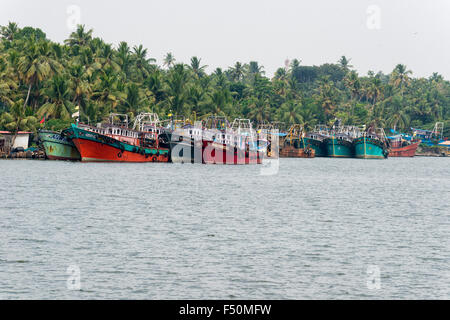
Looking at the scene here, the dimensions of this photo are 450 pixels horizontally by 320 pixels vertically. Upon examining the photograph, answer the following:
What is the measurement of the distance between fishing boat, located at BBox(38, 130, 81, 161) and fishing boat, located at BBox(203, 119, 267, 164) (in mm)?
21395

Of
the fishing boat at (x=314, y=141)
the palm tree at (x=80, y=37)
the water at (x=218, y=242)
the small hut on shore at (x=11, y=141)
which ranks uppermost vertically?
the palm tree at (x=80, y=37)

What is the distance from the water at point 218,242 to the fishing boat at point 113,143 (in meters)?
27.7

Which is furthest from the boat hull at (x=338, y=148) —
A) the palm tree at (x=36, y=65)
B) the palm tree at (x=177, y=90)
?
the palm tree at (x=36, y=65)

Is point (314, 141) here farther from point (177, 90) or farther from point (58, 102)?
point (58, 102)

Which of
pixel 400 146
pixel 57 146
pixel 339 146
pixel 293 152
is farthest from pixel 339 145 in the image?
pixel 57 146

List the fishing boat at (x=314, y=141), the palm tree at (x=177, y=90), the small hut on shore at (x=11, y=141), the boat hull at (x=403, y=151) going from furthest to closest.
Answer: the boat hull at (x=403, y=151) → the fishing boat at (x=314, y=141) → the palm tree at (x=177, y=90) → the small hut on shore at (x=11, y=141)

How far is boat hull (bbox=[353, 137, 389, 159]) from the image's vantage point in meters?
166

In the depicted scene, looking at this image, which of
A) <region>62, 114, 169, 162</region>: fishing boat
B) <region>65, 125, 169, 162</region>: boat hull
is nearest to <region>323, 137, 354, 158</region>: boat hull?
<region>62, 114, 169, 162</region>: fishing boat

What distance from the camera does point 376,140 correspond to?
551ft

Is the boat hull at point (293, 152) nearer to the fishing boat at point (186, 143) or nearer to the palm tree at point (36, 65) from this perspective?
the fishing boat at point (186, 143)

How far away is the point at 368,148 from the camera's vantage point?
551ft

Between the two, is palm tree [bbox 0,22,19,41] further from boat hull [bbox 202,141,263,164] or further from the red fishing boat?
the red fishing boat

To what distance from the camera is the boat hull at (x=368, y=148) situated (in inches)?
6555

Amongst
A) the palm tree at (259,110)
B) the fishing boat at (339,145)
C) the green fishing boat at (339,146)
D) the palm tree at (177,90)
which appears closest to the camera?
the palm tree at (177,90)
